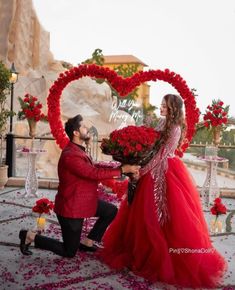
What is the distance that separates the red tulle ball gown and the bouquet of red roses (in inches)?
12.3

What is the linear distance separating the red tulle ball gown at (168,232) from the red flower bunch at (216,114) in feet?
11.7

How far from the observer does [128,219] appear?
157 inches

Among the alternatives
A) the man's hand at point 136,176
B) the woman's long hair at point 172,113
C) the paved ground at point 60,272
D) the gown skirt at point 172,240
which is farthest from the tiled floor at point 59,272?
the woman's long hair at point 172,113

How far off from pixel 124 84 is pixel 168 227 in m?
3.42

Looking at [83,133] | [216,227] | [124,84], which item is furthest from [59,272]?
[124,84]

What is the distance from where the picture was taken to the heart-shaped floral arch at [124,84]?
653cm

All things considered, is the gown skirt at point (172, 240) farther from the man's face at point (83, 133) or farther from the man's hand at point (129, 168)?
the man's face at point (83, 133)

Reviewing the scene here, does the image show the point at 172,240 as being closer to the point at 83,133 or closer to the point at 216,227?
the point at 83,133

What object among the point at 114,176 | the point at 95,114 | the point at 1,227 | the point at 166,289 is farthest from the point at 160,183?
the point at 95,114

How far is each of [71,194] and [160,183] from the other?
0.92 meters

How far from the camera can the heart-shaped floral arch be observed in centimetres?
653

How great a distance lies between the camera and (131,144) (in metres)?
3.47

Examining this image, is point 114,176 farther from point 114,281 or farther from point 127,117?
point 127,117

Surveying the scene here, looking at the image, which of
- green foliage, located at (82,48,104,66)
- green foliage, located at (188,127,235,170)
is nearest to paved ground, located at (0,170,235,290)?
green foliage, located at (188,127,235,170)
